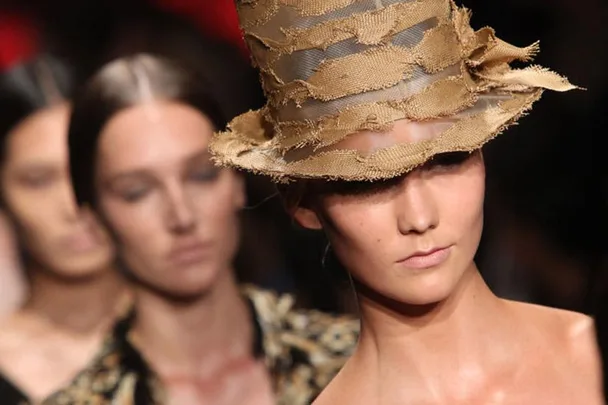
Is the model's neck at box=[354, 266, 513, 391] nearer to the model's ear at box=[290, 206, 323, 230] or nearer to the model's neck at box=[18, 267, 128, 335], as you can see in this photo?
the model's ear at box=[290, 206, 323, 230]

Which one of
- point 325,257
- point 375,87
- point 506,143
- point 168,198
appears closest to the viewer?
point 375,87

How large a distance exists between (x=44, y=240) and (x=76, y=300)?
0.60 ft

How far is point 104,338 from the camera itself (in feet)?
8.94

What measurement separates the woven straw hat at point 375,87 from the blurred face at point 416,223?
0.04 meters

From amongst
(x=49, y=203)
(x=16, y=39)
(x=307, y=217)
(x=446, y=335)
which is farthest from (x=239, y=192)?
(x=446, y=335)

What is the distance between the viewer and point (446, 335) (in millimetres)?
1760

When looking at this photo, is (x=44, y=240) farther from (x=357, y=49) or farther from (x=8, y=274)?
(x=357, y=49)

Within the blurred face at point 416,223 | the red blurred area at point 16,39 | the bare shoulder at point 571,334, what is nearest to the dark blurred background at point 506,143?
the red blurred area at point 16,39

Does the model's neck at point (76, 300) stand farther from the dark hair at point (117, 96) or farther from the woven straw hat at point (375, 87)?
the woven straw hat at point (375, 87)

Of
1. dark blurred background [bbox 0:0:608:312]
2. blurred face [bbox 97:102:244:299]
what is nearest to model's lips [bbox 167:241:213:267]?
blurred face [bbox 97:102:244:299]

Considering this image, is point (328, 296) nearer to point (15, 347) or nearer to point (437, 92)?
point (15, 347)

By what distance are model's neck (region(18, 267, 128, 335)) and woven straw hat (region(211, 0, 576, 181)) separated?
120cm

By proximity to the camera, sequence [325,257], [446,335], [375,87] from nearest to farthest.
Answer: [375,87] → [446,335] → [325,257]

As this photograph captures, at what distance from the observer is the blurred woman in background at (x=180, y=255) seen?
8.76 feet
